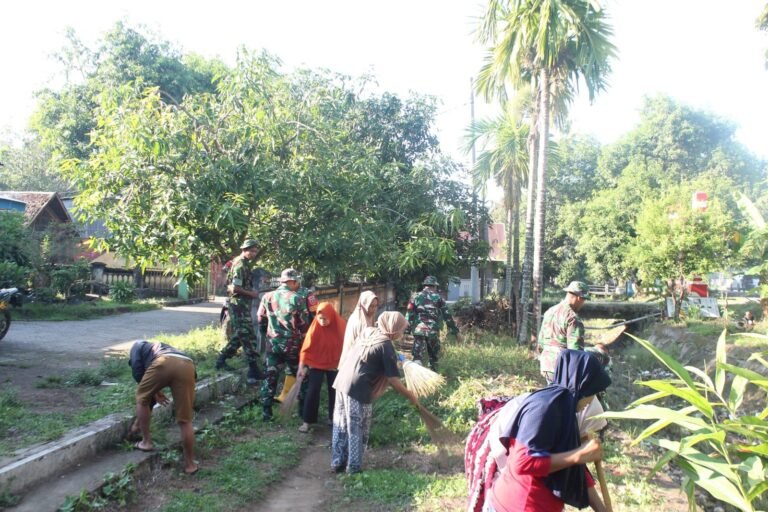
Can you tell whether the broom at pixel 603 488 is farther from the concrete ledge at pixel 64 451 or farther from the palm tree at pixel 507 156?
the palm tree at pixel 507 156

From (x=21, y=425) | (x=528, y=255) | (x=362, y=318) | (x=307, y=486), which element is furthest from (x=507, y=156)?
(x=21, y=425)

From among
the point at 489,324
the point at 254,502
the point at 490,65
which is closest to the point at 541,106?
the point at 490,65

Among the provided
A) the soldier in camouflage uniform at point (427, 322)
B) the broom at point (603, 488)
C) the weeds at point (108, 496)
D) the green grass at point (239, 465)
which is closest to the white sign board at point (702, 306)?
the soldier in camouflage uniform at point (427, 322)

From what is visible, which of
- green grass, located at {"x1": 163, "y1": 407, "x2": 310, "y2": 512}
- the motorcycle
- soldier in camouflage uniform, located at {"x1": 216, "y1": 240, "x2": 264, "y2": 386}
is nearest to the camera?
green grass, located at {"x1": 163, "y1": 407, "x2": 310, "y2": 512}

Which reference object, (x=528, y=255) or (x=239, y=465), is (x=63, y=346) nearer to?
(x=239, y=465)

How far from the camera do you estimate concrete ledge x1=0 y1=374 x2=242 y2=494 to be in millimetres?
3910

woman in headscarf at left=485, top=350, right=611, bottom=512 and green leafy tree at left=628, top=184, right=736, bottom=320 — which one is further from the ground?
green leafy tree at left=628, top=184, right=736, bottom=320

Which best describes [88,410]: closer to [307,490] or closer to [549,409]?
[307,490]

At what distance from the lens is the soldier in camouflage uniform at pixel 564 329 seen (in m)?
5.92

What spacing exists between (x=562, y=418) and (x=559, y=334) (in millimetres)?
3506

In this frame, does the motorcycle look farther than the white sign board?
No

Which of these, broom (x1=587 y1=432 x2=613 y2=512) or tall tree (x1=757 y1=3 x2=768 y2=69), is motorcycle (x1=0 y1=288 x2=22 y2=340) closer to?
broom (x1=587 y1=432 x2=613 y2=512)

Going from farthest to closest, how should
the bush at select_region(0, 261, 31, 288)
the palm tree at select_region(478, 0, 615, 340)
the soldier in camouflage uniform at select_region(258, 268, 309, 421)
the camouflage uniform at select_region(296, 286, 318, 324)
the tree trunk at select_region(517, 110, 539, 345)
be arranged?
the tree trunk at select_region(517, 110, 539, 345), the palm tree at select_region(478, 0, 615, 340), the bush at select_region(0, 261, 31, 288), the camouflage uniform at select_region(296, 286, 318, 324), the soldier in camouflage uniform at select_region(258, 268, 309, 421)

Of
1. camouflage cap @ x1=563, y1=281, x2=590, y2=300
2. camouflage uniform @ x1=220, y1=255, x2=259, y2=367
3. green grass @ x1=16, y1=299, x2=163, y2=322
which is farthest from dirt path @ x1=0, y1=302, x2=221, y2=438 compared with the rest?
camouflage cap @ x1=563, y1=281, x2=590, y2=300
